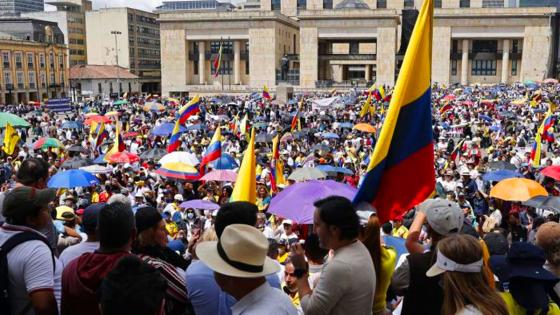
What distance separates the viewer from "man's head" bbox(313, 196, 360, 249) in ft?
10.6

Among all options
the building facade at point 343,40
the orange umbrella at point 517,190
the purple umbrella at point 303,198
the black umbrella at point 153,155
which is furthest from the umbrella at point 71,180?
the building facade at point 343,40

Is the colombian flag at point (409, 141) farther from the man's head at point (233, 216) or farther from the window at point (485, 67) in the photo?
the window at point (485, 67)

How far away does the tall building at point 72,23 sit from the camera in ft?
313

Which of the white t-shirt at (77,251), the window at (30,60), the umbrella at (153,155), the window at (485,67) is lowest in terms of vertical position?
the umbrella at (153,155)

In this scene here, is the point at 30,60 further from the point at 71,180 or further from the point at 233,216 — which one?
the point at 233,216

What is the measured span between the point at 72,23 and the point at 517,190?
98.2 meters

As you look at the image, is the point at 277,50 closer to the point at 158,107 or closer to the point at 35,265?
the point at 158,107

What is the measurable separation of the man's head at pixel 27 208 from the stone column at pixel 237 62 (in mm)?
71627

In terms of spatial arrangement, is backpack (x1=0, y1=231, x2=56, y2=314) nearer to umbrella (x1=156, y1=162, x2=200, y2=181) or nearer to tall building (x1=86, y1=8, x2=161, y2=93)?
umbrella (x1=156, y1=162, x2=200, y2=181)

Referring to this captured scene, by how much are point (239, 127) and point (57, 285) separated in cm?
2059

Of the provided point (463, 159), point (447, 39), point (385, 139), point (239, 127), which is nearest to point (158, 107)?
point (239, 127)

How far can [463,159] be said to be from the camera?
1692 centimetres

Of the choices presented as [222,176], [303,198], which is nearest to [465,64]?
[222,176]

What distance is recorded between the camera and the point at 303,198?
6438 millimetres
